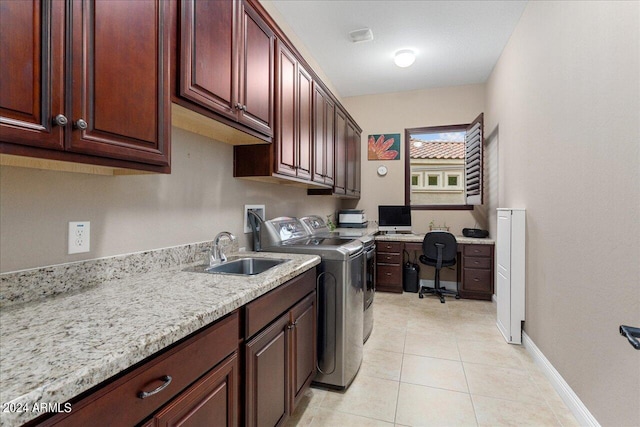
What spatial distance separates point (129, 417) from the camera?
0.69m

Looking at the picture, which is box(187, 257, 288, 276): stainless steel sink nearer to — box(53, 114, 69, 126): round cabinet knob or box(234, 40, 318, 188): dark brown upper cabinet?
box(234, 40, 318, 188): dark brown upper cabinet

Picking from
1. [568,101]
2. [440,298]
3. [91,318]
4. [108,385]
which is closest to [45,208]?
[91,318]

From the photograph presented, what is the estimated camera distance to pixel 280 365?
143 cm

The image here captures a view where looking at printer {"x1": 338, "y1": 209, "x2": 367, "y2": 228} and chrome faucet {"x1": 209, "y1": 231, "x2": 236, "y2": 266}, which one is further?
printer {"x1": 338, "y1": 209, "x2": 367, "y2": 228}

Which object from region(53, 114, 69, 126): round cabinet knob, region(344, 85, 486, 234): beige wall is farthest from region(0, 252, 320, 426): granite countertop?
region(344, 85, 486, 234): beige wall

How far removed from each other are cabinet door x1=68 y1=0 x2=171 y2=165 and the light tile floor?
64.5 inches

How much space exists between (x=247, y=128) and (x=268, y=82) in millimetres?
401

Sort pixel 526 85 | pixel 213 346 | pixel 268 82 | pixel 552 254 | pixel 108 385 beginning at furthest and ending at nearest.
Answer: pixel 526 85, pixel 552 254, pixel 268 82, pixel 213 346, pixel 108 385

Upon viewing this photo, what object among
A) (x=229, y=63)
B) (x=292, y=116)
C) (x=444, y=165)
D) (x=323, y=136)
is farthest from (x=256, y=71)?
(x=444, y=165)

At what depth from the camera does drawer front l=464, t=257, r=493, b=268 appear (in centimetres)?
384

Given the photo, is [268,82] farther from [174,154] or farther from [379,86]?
[379,86]

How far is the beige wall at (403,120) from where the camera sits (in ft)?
14.8

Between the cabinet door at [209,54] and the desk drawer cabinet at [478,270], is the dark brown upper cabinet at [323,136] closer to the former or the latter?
the cabinet door at [209,54]

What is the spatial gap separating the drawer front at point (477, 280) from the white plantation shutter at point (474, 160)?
0.89 metres
